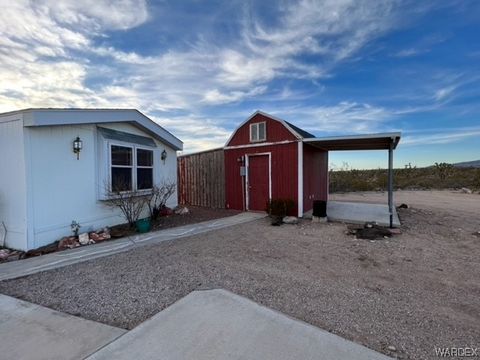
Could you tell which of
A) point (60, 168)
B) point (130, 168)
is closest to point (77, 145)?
point (60, 168)

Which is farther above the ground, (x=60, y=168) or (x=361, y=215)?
(x=60, y=168)

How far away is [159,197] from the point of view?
8.34m

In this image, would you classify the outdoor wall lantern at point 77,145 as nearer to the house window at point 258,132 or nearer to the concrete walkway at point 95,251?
the concrete walkway at point 95,251

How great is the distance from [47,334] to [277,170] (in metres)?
7.25

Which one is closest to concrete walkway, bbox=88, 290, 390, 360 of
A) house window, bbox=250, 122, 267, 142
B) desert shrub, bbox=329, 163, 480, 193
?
house window, bbox=250, 122, 267, 142

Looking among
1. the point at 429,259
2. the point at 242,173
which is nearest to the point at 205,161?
the point at 242,173

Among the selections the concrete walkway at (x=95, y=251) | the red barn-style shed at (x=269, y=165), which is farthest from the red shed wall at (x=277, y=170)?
the concrete walkway at (x=95, y=251)

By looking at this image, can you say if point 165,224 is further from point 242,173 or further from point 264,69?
point 264,69

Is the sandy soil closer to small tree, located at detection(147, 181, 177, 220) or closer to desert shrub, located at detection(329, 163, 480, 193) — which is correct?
desert shrub, located at detection(329, 163, 480, 193)

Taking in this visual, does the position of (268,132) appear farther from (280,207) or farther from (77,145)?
(77,145)

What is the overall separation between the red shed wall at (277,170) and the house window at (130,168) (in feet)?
10.1

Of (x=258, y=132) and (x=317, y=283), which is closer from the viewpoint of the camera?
(x=317, y=283)

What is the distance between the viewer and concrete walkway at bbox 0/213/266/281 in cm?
394

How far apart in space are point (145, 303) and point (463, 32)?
A: 1033 centimetres
